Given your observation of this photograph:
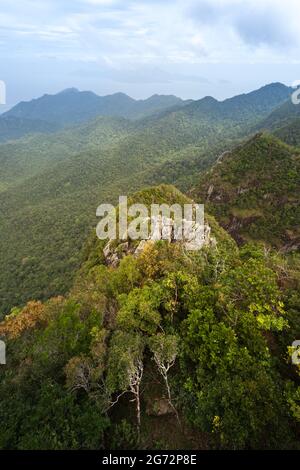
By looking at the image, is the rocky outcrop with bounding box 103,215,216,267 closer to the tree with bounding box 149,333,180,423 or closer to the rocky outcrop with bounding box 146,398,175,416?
the tree with bounding box 149,333,180,423

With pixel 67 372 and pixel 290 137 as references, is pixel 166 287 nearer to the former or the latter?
pixel 67 372

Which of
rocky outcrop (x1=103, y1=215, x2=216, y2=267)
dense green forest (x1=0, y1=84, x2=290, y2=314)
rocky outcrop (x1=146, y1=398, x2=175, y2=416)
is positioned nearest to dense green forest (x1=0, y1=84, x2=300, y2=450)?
rocky outcrop (x1=146, y1=398, x2=175, y2=416)

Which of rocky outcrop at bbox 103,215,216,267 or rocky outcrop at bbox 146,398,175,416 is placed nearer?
rocky outcrop at bbox 146,398,175,416

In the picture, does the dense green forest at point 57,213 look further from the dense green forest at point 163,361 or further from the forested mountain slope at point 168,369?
the forested mountain slope at point 168,369

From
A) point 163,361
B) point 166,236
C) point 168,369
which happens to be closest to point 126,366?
point 163,361

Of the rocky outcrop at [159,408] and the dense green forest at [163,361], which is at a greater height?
the dense green forest at [163,361]

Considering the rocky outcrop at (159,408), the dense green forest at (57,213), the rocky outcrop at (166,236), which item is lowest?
the dense green forest at (57,213)

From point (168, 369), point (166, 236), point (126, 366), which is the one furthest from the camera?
point (166, 236)

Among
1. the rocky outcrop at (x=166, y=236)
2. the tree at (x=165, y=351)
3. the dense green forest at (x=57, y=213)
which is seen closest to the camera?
the tree at (x=165, y=351)

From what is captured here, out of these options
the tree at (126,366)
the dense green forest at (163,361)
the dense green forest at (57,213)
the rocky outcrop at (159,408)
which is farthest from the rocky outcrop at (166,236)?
the dense green forest at (57,213)

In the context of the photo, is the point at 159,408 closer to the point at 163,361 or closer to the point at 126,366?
the point at 163,361

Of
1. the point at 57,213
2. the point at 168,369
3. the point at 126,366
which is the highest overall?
the point at 126,366

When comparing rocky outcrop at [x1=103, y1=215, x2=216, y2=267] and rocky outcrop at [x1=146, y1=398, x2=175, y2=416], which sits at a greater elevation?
rocky outcrop at [x1=103, y1=215, x2=216, y2=267]

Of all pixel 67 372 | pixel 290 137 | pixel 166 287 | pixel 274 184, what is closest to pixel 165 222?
pixel 166 287
